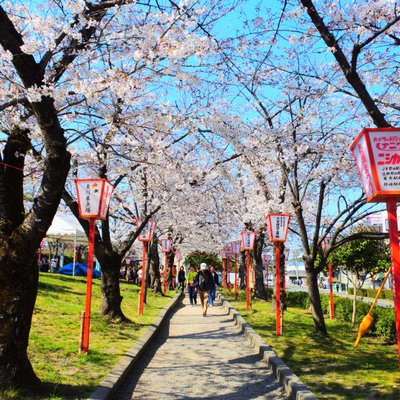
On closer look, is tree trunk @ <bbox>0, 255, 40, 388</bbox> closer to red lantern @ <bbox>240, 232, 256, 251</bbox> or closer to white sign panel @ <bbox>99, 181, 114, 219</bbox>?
white sign panel @ <bbox>99, 181, 114, 219</bbox>

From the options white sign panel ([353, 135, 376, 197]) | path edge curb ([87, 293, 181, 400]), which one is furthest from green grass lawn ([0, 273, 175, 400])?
white sign panel ([353, 135, 376, 197])

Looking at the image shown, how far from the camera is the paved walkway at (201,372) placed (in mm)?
5684

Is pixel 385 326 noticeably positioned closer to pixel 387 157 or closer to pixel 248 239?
pixel 248 239

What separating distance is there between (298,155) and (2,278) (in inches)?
307

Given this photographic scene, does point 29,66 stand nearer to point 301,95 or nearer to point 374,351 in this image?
point 301,95

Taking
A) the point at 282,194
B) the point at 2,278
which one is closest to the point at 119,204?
the point at 282,194

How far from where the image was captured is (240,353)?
8.50m

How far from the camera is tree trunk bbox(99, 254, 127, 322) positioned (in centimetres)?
1030

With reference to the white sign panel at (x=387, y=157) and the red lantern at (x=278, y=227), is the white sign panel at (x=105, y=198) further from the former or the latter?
the white sign panel at (x=387, y=157)

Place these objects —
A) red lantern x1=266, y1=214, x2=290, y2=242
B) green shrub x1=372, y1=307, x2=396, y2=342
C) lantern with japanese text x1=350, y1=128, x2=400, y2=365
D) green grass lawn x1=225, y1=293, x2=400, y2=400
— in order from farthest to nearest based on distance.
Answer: green shrub x1=372, y1=307, x2=396, y2=342, red lantern x1=266, y1=214, x2=290, y2=242, green grass lawn x1=225, y1=293, x2=400, y2=400, lantern with japanese text x1=350, y1=128, x2=400, y2=365

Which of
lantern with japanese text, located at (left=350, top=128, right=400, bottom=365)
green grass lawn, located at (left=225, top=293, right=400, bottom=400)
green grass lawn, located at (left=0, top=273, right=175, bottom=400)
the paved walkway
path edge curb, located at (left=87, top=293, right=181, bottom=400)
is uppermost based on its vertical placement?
lantern with japanese text, located at (left=350, top=128, right=400, bottom=365)

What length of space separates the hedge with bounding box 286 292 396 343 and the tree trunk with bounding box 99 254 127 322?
7045mm

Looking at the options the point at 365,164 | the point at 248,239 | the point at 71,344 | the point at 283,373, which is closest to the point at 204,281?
the point at 248,239

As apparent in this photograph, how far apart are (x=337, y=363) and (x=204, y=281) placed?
7.49m
